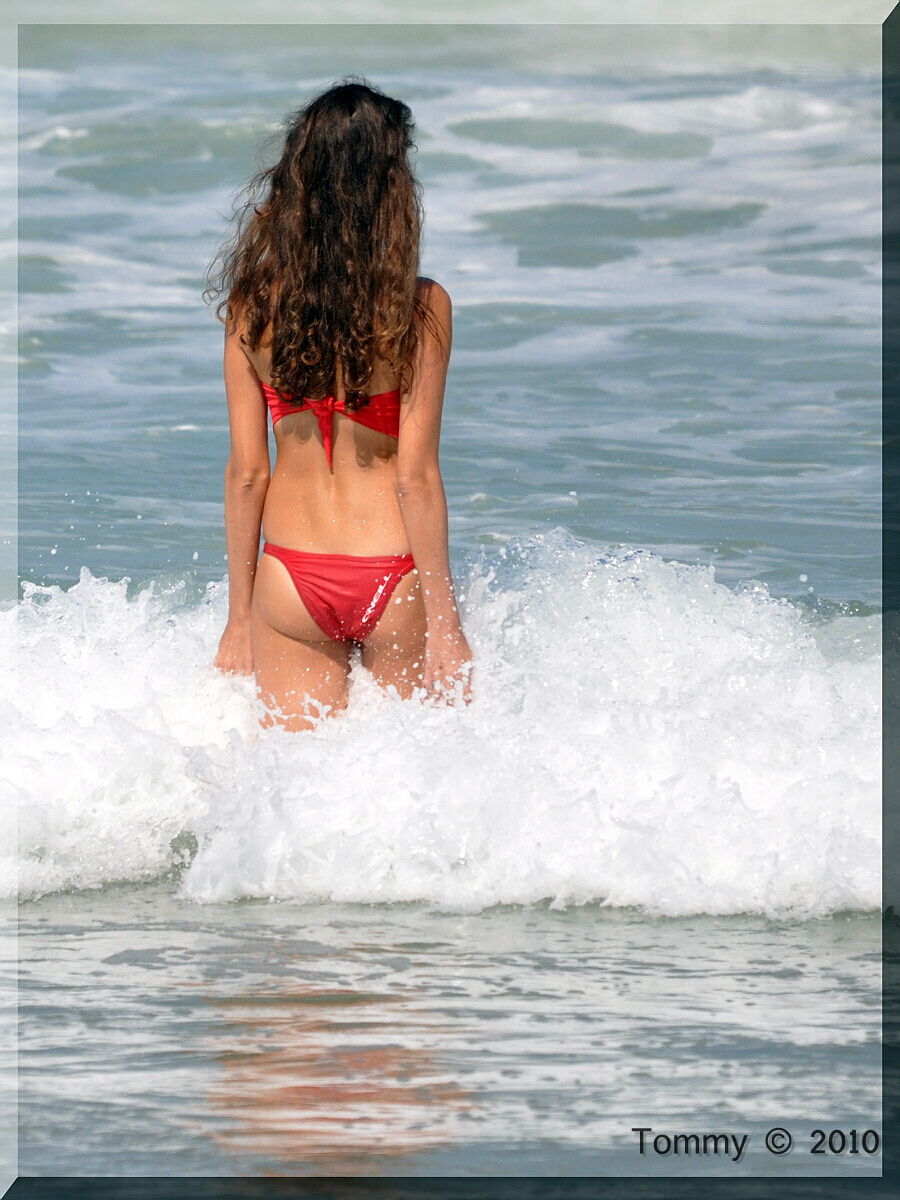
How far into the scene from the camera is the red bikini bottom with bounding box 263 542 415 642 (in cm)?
333

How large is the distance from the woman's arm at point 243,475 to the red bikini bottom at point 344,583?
0.51 ft

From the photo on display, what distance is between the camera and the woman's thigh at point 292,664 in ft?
11.2

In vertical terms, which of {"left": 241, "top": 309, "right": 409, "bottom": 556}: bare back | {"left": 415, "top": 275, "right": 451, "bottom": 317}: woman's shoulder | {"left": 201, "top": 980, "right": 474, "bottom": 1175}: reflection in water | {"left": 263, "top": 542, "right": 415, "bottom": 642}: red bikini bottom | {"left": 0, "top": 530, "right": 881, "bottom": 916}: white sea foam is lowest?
{"left": 201, "top": 980, "right": 474, "bottom": 1175}: reflection in water

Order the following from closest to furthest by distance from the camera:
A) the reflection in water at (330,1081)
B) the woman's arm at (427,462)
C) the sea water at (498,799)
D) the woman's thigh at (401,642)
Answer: the reflection in water at (330,1081), the sea water at (498,799), the woman's arm at (427,462), the woman's thigh at (401,642)

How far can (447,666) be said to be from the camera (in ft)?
11.3

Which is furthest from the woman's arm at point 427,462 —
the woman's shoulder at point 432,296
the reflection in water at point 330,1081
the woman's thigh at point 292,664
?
the reflection in water at point 330,1081

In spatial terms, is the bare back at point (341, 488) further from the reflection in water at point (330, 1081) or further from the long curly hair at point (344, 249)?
the reflection in water at point (330, 1081)

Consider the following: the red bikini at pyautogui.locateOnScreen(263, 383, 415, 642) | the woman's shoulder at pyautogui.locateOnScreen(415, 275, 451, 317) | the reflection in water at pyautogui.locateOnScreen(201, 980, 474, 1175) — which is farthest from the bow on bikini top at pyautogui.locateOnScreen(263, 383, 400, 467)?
the reflection in water at pyautogui.locateOnScreen(201, 980, 474, 1175)

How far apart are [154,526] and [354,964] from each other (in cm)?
489

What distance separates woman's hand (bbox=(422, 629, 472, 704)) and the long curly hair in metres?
0.63

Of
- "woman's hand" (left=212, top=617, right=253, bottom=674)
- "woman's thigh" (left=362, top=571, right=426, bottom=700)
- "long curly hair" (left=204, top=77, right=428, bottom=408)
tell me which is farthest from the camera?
"woman's hand" (left=212, top=617, right=253, bottom=674)

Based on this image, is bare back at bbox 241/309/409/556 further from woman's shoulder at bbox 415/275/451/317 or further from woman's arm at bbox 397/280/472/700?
woman's shoulder at bbox 415/275/451/317

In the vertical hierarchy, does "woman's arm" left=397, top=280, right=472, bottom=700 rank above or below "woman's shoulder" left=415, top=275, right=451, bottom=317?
below

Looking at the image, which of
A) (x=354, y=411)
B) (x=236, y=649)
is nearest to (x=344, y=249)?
(x=354, y=411)
